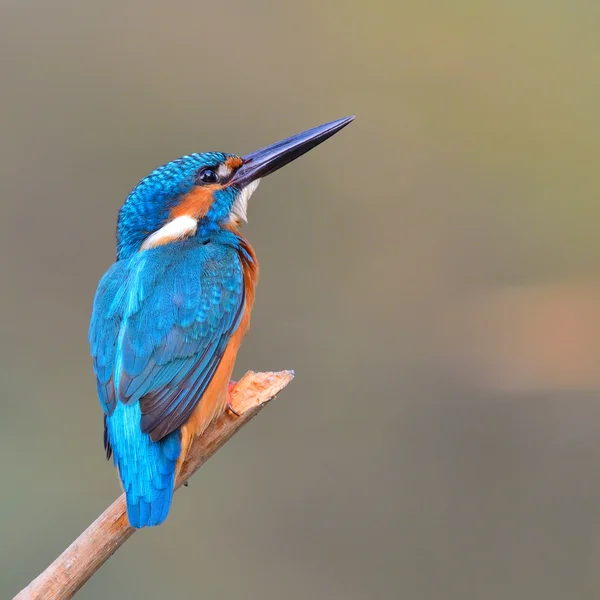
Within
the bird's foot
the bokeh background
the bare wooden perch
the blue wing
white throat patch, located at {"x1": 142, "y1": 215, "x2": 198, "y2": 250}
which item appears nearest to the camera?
the bare wooden perch

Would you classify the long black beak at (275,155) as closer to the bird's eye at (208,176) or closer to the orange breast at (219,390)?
the bird's eye at (208,176)

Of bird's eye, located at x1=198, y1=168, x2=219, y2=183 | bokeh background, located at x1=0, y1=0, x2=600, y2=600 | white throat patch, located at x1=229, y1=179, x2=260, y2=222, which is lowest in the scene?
bokeh background, located at x1=0, y1=0, x2=600, y2=600

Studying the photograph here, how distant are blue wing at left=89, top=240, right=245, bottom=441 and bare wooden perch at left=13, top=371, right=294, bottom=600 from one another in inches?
3.8

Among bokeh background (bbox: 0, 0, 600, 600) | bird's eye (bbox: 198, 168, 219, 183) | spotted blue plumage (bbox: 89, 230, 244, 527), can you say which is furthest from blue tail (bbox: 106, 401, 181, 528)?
bokeh background (bbox: 0, 0, 600, 600)

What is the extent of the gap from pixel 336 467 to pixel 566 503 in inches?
32.5

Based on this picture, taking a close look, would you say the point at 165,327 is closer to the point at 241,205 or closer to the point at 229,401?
the point at 229,401

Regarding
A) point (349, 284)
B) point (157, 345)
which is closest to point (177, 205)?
point (157, 345)

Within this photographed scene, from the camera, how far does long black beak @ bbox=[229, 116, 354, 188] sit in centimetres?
226

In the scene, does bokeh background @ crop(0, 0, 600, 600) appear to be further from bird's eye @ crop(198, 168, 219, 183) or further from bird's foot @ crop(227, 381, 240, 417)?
bird's eye @ crop(198, 168, 219, 183)

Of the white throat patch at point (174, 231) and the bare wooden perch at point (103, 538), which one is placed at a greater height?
the white throat patch at point (174, 231)

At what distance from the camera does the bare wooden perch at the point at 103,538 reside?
1.48m

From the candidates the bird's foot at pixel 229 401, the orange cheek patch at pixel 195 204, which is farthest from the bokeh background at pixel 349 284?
the orange cheek patch at pixel 195 204

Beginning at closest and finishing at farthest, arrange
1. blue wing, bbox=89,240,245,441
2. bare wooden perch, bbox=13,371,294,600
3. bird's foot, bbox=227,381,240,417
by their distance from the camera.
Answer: bare wooden perch, bbox=13,371,294,600 → blue wing, bbox=89,240,245,441 → bird's foot, bbox=227,381,240,417

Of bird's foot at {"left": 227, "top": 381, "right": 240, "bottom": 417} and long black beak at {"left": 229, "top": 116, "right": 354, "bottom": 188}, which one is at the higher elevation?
long black beak at {"left": 229, "top": 116, "right": 354, "bottom": 188}
